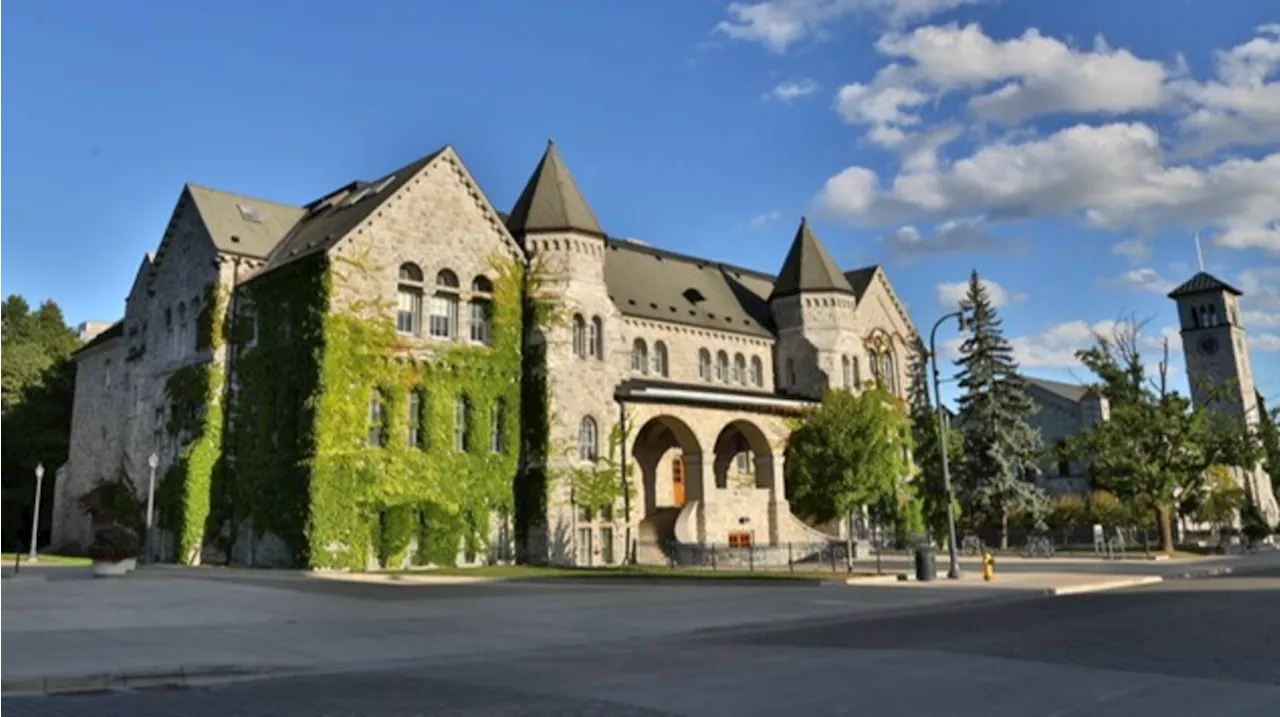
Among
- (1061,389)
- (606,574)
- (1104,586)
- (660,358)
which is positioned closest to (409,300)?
(606,574)

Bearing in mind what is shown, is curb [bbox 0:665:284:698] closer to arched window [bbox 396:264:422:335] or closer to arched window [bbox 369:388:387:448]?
arched window [bbox 369:388:387:448]

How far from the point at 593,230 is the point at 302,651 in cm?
2955

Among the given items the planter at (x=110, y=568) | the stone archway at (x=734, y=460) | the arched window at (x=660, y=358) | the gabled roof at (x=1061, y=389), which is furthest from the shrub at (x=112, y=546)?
the gabled roof at (x=1061, y=389)

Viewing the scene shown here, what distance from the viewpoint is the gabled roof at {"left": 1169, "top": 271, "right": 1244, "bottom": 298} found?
300ft

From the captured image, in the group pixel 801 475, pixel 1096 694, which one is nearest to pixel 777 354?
pixel 801 475

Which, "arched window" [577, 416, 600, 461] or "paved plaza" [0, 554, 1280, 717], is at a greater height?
"arched window" [577, 416, 600, 461]

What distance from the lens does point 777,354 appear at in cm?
5362

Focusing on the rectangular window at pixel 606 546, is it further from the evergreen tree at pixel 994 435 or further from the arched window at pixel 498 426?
the evergreen tree at pixel 994 435

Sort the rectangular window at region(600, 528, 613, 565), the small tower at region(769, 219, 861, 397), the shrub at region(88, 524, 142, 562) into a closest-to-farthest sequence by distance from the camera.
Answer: the shrub at region(88, 524, 142, 562) < the rectangular window at region(600, 528, 613, 565) < the small tower at region(769, 219, 861, 397)

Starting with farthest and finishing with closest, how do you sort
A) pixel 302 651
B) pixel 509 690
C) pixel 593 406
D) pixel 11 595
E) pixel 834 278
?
pixel 834 278 → pixel 593 406 → pixel 11 595 → pixel 302 651 → pixel 509 690

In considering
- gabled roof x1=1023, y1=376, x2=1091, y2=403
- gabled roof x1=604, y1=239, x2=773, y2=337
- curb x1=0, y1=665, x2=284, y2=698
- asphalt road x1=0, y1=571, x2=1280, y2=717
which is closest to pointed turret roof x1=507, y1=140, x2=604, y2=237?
gabled roof x1=604, y1=239, x2=773, y2=337

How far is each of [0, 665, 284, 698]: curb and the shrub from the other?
750 inches

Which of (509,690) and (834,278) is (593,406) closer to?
(834,278)

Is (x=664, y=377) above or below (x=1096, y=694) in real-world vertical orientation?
above
